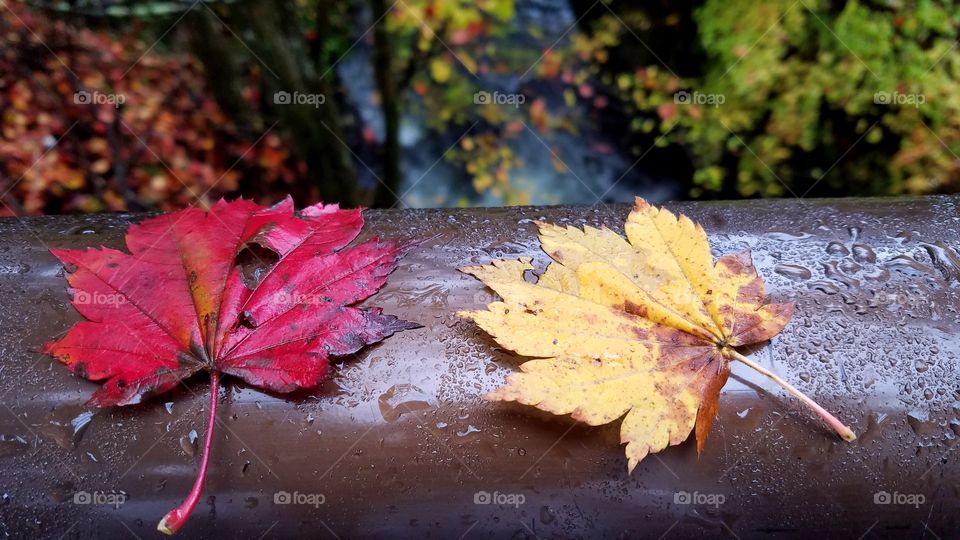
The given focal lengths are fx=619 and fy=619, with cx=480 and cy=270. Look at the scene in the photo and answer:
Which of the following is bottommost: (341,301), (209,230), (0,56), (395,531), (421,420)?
(395,531)

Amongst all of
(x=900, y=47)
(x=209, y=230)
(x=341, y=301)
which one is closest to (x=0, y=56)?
(x=209, y=230)

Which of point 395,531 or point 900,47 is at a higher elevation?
point 900,47

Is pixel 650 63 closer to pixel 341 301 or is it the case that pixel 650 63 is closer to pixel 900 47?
pixel 900 47

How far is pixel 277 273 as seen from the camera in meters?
1.02

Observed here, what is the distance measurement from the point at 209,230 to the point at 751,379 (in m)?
0.92

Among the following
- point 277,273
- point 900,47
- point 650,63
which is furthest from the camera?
point 650,63
